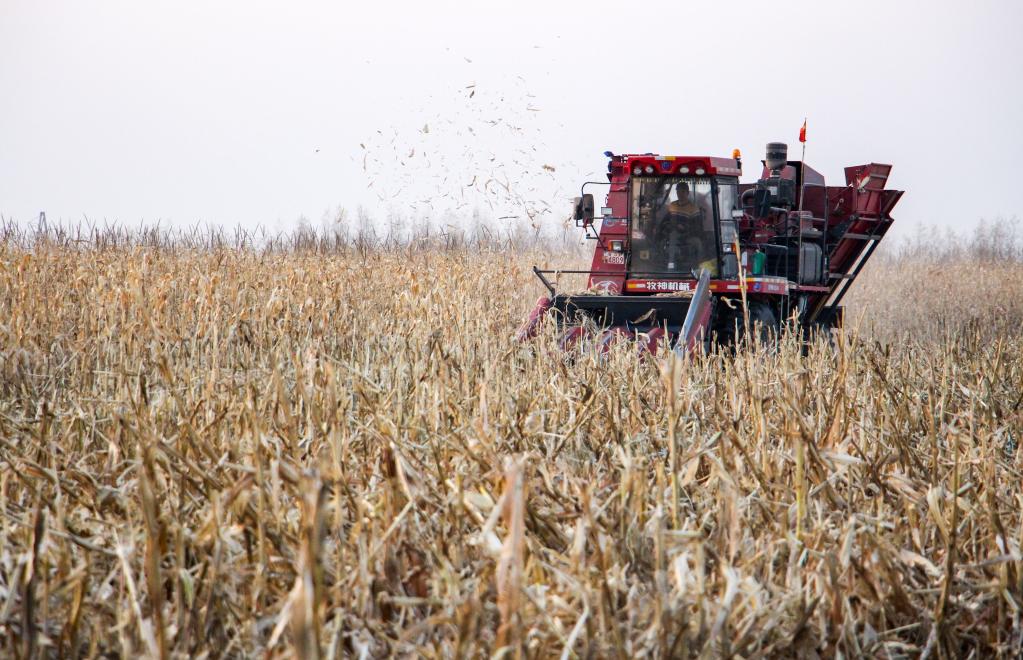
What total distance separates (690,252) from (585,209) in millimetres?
1035

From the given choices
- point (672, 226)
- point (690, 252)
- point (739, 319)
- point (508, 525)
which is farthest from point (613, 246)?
point (508, 525)

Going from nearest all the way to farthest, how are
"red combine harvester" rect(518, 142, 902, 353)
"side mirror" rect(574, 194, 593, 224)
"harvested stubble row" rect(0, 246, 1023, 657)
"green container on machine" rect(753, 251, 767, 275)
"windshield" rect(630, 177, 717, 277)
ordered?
"harvested stubble row" rect(0, 246, 1023, 657), "red combine harvester" rect(518, 142, 902, 353), "side mirror" rect(574, 194, 593, 224), "windshield" rect(630, 177, 717, 277), "green container on machine" rect(753, 251, 767, 275)

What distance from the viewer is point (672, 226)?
364 inches

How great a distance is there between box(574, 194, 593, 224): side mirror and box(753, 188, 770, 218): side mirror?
56.6 inches

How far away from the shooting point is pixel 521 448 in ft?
10.4

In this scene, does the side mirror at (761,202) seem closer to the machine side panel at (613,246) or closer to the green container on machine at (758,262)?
the green container on machine at (758,262)

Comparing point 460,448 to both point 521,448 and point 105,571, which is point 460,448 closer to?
point 521,448

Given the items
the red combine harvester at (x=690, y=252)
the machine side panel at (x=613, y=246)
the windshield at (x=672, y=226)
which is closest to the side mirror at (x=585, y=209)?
the red combine harvester at (x=690, y=252)

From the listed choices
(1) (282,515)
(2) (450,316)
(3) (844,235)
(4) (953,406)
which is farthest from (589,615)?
(3) (844,235)

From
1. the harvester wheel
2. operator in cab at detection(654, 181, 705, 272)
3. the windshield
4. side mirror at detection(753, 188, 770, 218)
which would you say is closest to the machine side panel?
the windshield

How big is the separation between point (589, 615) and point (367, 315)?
6.92m

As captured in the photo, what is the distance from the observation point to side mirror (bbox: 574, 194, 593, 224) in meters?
8.98

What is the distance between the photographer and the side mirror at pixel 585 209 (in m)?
8.98

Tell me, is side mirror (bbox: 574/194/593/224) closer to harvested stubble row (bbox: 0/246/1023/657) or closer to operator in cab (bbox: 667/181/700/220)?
operator in cab (bbox: 667/181/700/220)
